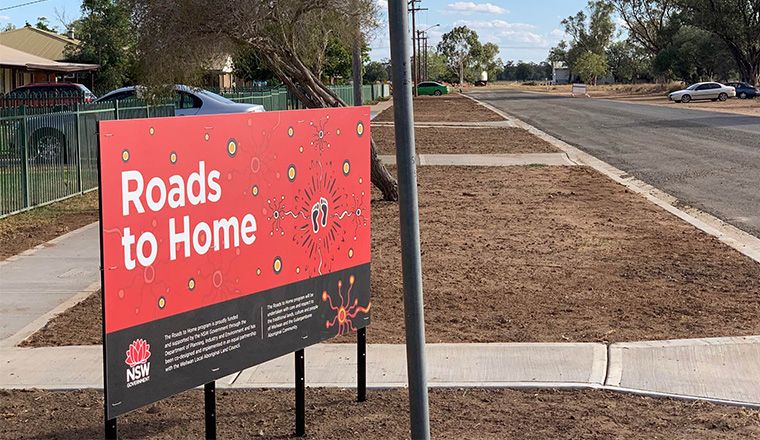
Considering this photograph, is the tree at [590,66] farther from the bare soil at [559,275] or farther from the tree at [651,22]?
the bare soil at [559,275]

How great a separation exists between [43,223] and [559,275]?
771cm

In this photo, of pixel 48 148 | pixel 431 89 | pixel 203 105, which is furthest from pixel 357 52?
pixel 431 89

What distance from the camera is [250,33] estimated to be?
15422 millimetres

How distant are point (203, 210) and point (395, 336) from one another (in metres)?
3.47

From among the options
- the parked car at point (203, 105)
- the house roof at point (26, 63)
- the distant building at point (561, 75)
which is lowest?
the parked car at point (203, 105)

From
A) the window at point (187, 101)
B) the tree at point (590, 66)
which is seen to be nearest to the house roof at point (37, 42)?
the window at point (187, 101)

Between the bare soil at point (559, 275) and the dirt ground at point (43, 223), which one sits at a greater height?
the dirt ground at point (43, 223)

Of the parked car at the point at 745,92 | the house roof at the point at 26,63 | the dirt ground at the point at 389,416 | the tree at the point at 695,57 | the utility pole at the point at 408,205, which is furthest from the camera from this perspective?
the tree at the point at 695,57

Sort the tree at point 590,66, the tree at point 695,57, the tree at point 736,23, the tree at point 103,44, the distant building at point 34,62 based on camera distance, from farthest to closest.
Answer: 1. the tree at point 590,66
2. the tree at point 695,57
3. the tree at point 736,23
4. the tree at point 103,44
5. the distant building at point 34,62

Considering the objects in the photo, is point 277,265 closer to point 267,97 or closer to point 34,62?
point 267,97

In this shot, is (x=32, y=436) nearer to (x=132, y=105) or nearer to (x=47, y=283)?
(x=47, y=283)

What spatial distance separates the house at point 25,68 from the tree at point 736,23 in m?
60.4

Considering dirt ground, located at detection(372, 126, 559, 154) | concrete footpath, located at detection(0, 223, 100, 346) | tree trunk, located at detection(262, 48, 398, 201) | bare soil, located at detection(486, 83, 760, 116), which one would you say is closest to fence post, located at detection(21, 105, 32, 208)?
concrete footpath, located at detection(0, 223, 100, 346)

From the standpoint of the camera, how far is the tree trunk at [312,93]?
49.2 ft
